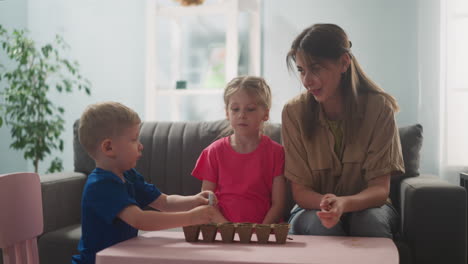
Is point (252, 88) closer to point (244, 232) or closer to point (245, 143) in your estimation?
point (245, 143)

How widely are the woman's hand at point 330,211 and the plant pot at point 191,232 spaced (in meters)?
0.33

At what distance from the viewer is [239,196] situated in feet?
6.14

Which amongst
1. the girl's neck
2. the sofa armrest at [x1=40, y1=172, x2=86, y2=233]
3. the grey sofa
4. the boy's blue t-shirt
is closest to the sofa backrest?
the grey sofa

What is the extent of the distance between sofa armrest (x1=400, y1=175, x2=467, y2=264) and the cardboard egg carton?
0.69m

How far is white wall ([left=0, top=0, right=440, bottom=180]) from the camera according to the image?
9.93 feet

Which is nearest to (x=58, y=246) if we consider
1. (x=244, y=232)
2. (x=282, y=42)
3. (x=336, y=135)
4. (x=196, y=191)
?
(x=196, y=191)

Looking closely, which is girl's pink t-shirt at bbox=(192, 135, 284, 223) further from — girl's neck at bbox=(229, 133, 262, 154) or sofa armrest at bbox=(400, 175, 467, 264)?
sofa armrest at bbox=(400, 175, 467, 264)

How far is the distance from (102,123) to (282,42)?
2319mm

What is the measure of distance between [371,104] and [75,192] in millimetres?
1379

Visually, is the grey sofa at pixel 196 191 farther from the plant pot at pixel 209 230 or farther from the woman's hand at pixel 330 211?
the plant pot at pixel 209 230

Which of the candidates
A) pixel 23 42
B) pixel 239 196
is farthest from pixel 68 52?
pixel 239 196

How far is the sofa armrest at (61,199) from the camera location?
2.09 metres

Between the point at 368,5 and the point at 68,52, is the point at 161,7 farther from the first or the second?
the point at 368,5

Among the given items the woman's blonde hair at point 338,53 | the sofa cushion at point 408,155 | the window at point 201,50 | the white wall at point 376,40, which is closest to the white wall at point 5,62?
the window at point 201,50
